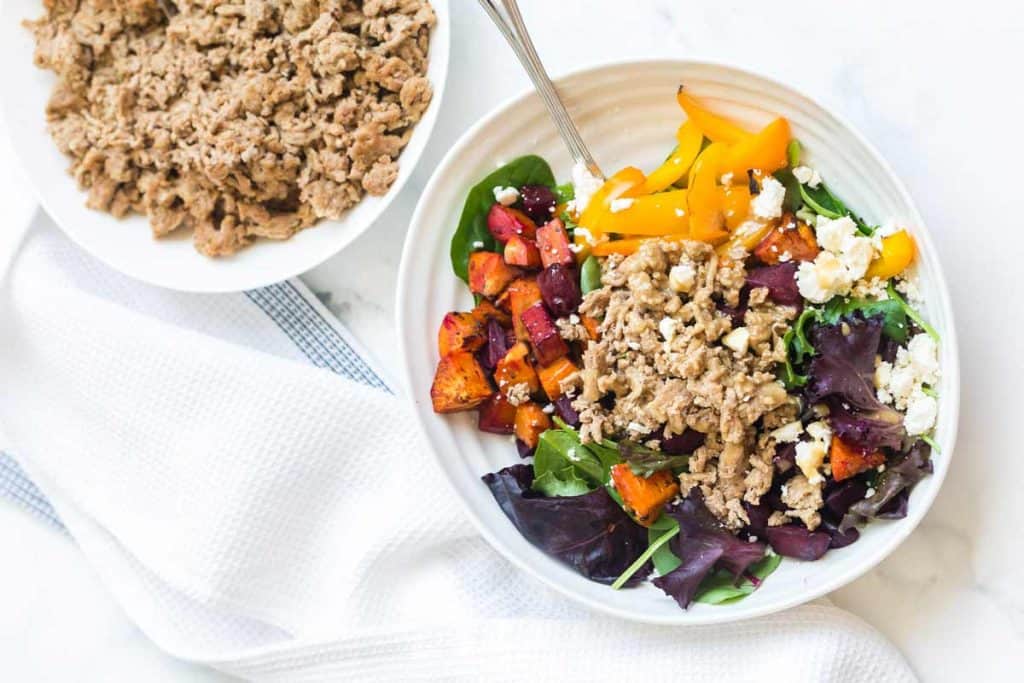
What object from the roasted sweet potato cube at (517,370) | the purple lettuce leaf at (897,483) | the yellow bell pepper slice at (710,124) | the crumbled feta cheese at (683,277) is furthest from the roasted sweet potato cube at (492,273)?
the purple lettuce leaf at (897,483)

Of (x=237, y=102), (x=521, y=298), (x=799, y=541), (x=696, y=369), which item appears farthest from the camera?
(x=237, y=102)

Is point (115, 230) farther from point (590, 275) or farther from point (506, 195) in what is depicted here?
point (590, 275)

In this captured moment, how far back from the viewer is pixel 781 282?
2.01 meters

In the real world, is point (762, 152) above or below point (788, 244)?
above

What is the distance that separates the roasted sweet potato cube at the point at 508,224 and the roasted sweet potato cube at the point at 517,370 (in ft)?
0.73

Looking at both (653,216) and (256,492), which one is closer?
(653,216)

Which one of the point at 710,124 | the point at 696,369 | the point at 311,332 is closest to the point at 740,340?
the point at 696,369

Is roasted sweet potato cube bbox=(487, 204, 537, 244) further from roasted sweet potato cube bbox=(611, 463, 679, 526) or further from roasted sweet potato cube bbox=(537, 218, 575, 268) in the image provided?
roasted sweet potato cube bbox=(611, 463, 679, 526)

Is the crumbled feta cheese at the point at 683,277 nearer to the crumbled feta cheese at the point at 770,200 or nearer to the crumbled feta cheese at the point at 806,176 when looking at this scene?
the crumbled feta cheese at the point at 770,200

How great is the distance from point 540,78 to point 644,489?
821 millimetres

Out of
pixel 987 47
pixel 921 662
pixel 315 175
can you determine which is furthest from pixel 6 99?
pixel 921 662

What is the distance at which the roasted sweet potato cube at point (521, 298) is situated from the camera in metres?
2.17

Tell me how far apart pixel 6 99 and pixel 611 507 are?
1617 millimetres

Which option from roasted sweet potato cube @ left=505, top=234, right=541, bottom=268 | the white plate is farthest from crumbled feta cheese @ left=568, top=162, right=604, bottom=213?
the white plate
